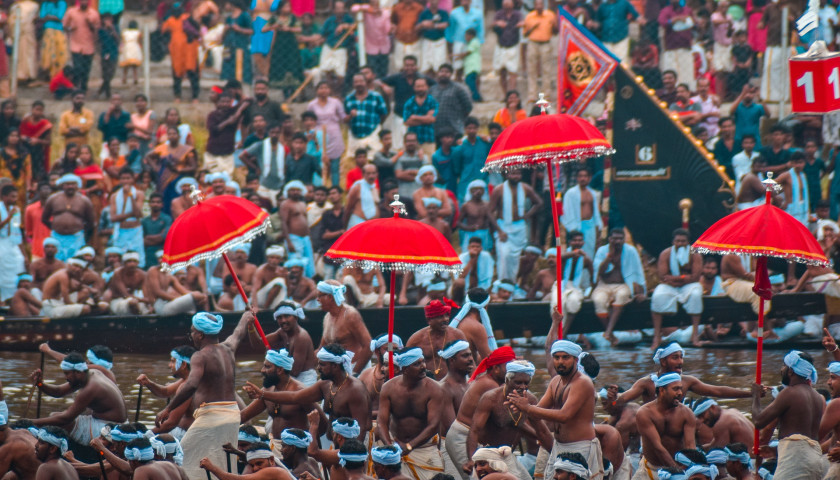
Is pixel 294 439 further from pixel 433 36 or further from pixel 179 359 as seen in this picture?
pixel 433 36

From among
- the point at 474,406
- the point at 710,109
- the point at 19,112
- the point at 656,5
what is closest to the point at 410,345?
the point at 474,406

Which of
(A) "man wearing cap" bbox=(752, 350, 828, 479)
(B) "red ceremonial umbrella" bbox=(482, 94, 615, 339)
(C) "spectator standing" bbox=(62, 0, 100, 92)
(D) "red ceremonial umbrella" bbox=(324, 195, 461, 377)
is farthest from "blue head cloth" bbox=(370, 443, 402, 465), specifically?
(C) "spectator standing" bbox=(62, 0, 100, 92)

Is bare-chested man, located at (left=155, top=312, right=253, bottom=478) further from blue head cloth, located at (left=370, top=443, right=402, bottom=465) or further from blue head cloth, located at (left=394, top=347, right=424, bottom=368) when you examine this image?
blue head cloth, located at (left=370, top=443, right=402, bottom=465)

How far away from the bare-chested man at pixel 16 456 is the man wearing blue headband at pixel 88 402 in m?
0.89

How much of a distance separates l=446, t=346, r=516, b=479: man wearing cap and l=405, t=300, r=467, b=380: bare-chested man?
1091mm

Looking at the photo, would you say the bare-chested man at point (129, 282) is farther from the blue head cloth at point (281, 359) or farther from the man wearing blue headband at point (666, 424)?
the man wearing blue headband at point (666, 424)

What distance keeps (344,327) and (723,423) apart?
329 cm

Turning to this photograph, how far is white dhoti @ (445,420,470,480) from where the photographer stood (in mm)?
9734

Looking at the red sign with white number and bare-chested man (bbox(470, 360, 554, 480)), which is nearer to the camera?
bare-chested man (bbox(470, 360, 554, 480))

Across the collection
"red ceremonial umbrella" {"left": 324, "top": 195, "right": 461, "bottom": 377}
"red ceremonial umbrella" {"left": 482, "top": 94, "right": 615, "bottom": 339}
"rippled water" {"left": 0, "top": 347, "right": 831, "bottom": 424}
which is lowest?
"rippled water" {"left": 0, "top": 347, "right": 831, "bottom": 424}

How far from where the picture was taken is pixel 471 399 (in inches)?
383

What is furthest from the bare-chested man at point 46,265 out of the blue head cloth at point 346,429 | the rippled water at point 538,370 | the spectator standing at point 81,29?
the blue head cloth at point 346,429

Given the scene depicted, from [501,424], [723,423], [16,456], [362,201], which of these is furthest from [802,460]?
[362,201]

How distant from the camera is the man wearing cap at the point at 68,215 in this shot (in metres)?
16.4
